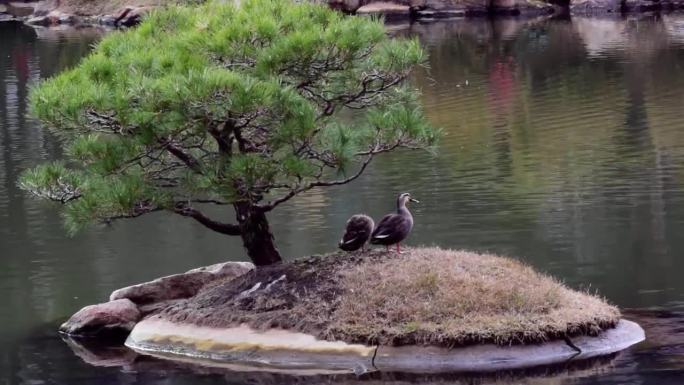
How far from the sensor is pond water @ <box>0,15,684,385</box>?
45.4 feet

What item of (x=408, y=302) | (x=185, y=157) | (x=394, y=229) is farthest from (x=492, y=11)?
(x=408, y=302)

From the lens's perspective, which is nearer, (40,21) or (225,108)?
(225,108)

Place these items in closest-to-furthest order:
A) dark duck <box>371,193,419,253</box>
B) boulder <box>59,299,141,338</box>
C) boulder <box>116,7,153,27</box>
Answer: dark duck <box>371,193,419,253</box> < boulder <box>59,299,141,338</box> < boulder <box>116,7,153,27</box>

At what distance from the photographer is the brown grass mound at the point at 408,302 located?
12555 mm

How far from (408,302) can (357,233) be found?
169cm

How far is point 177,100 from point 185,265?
279 inches

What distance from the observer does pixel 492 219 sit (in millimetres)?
21141

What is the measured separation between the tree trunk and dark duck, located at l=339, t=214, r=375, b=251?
91cm

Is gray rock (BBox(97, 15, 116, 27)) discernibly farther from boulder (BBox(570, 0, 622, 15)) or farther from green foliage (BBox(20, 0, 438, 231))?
green foliage (BBox(20, 0, 438, 231))

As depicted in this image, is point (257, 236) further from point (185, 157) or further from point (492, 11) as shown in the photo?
point (492, 11)

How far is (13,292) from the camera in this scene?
18.0 metres

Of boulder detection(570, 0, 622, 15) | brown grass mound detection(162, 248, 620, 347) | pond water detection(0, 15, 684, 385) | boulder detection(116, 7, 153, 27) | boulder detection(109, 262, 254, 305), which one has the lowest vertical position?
boulder detection(570, 0, 622, 15)

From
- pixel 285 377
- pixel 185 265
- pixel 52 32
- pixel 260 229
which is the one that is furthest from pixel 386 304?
pixel 52 32

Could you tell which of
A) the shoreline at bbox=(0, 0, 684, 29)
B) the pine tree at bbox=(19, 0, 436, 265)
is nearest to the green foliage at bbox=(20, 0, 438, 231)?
Answer: the pine tree at bbox=(19, 0, 436, 265)
